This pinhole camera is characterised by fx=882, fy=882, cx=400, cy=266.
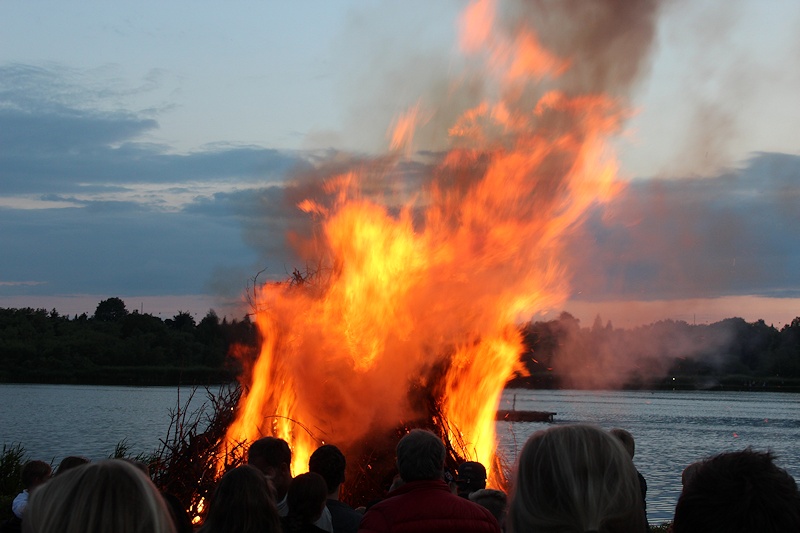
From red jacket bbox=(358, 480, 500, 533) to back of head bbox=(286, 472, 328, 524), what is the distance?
29cm

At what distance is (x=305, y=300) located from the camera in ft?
40.4

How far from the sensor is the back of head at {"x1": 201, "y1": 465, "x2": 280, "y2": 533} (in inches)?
162

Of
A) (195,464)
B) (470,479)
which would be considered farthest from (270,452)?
(195,464)

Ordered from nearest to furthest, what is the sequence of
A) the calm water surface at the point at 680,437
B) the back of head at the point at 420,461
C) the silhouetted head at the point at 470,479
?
the back of head at the point at 420,461
the silhouetted head at the point at 470,479
the calm water surface at the point at 680,437

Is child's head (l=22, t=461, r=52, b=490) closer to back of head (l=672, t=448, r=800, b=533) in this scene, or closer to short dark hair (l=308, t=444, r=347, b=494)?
short dark hair (l=308, t=444, r=347, b=494)

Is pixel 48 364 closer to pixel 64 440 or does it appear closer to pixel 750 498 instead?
pixel 64 440

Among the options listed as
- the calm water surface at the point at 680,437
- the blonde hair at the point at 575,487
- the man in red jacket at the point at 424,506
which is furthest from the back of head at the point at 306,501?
the calm water surface at the point at 680,437

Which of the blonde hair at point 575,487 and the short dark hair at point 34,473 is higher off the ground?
the blonde hair at point 575,487

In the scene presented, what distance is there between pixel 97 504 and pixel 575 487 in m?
1.56

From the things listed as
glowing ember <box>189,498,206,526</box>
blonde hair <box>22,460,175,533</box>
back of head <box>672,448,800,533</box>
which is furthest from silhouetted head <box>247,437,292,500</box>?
glowing ember <box>189,498,206,526</box>

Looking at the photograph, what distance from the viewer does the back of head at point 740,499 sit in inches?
115

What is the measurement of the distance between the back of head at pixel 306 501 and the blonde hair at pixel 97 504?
2391 millimetres

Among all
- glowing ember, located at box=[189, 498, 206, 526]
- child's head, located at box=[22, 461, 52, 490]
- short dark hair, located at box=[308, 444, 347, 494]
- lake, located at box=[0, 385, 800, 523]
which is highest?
short dark hair, located at box=[308, 444, 347, 494]

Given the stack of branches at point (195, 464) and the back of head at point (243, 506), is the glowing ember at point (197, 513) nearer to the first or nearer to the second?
the stack of branches at point (195, 464)
